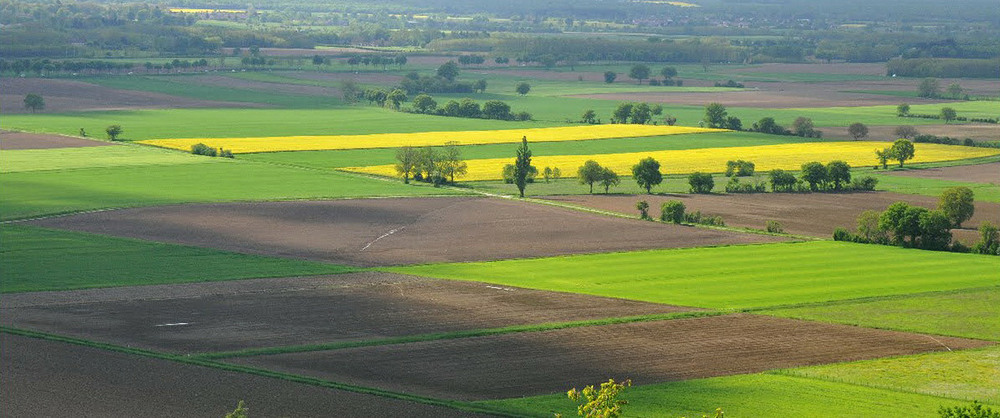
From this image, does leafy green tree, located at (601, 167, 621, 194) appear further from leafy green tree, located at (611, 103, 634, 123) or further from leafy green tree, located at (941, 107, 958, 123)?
leafy green tree, located at (941, 107, 958, 123)

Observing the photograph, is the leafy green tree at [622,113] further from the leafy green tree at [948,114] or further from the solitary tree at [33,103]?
the solitary tree at [33,103]

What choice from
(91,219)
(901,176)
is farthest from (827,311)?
(901,176)

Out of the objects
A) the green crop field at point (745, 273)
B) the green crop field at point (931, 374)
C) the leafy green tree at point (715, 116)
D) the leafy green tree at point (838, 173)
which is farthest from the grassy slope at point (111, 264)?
the leafy green tree at point (715, 116)

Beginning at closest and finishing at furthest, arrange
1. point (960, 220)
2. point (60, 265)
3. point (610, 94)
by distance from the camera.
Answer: point (60, 265), point (960, 220), point (610, 94)

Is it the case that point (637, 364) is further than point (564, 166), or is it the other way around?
point (564, 166)

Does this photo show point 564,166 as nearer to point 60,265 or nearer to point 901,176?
point 901,176
